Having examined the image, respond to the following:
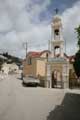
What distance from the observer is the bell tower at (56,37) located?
45188 millimetres

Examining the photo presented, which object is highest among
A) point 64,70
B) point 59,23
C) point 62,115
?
point 59,23

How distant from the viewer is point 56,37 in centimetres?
4572

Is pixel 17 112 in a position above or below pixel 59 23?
below

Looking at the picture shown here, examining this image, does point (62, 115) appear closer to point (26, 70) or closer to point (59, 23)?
point (59, 23)

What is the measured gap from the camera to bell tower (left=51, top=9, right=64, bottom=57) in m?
45.2

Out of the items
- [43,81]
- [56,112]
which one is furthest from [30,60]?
[56,112]

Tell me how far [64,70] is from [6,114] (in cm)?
2612

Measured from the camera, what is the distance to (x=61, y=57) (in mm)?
43656

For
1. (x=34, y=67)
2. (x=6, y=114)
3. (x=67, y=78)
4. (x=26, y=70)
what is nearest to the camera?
(x=6, y=114)

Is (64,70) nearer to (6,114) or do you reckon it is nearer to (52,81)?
(52,81)

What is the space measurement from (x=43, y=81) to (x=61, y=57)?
15.2 feet

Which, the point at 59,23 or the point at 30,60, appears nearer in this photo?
the point at 59,23

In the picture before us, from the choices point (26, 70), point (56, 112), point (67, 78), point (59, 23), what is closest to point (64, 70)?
point (67, 78)

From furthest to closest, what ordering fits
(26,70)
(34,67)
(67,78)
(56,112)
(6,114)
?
(26,70), (34,67), (67,78), (56,112), (6,114)
